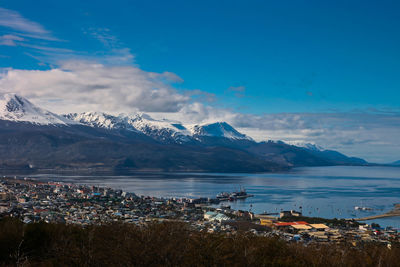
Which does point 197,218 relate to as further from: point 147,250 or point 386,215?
point 147,250

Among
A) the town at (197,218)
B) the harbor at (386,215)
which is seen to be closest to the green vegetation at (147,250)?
the town at (197,218)

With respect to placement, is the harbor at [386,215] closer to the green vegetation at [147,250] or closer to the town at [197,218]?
the town at [197,218]

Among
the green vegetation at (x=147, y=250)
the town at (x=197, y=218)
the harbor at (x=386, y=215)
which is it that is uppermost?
the green vegetation at (x=147, y=250)

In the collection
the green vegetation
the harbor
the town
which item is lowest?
the harbor

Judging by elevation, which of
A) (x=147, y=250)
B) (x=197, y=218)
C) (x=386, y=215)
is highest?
(x=147, y=250)

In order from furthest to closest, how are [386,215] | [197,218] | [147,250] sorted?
1. [386,215]
2. [197,218]
3. [147,250]

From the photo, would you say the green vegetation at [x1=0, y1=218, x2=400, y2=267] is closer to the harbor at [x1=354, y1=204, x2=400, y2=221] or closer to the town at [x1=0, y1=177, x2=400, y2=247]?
the town at [x1=0, y1=177, x2=400, y2=247]

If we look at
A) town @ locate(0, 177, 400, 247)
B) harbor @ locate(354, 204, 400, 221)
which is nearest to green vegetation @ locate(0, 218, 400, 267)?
town @ locate(0, 177, 400, 247)

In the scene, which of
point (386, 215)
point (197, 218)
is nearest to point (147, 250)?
point (197, 218)
